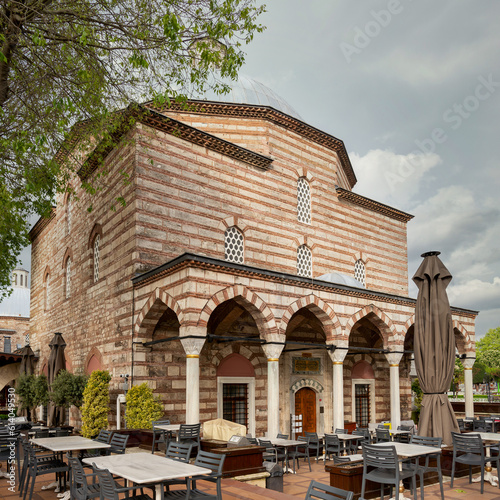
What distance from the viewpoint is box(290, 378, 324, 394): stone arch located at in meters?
16.3

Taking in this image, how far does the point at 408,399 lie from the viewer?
69.6 feet

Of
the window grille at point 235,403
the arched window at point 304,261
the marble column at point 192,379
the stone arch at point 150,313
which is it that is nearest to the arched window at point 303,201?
the arched window at point 304,261

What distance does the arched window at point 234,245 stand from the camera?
600 inches

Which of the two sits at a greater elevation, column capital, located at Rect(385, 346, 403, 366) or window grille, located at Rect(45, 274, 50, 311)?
window grille, located at Rect(45, 274, 50, 311)

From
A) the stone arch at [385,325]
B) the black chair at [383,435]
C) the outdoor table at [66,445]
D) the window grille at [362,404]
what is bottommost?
the window grille at [362,404]

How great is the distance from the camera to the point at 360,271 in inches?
796

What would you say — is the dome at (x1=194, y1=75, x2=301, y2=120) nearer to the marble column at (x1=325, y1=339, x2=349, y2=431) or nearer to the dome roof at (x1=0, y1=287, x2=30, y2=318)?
the marble column at (x1=325, y1=339, x2=349, y2=431)

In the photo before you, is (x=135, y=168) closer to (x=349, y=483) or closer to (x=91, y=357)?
(x=91, y=357)

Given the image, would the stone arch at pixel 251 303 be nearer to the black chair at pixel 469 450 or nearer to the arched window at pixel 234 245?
the arched window at pixel 234 245

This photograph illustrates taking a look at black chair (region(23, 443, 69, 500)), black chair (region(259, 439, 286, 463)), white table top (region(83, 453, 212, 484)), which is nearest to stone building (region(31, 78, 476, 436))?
black chair (region(259, 439, 286, 463))

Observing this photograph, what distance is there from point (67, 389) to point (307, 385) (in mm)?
7501

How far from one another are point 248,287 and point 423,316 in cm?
405

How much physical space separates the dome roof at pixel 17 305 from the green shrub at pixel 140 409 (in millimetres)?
37416

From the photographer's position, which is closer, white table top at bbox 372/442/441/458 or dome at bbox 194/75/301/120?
white table top at bbox 372/442/441/458
